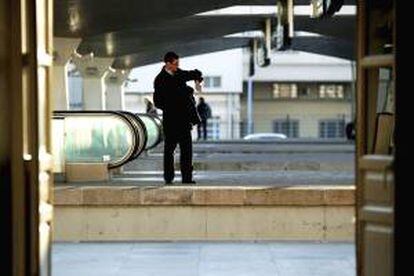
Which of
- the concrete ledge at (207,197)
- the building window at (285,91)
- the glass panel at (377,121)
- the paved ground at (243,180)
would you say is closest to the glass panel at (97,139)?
the paved ground at (243,180)

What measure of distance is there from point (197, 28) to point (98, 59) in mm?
5724

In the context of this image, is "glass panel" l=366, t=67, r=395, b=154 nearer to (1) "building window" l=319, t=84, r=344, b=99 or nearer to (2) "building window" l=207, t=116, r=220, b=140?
(2) "building window" l=207, t=116, r=220, b=140

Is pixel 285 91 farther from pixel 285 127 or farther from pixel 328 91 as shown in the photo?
pixel 328 91

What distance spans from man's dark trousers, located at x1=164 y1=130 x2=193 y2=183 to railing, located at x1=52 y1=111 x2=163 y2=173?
1.74 metres

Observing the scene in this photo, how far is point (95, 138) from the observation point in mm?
13305

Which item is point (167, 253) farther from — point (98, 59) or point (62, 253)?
point (98, 59)

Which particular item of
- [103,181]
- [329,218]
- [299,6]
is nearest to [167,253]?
[329,218]

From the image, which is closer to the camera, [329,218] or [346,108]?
[329,218]

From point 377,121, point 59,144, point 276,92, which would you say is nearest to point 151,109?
point 59,144

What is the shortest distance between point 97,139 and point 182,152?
209 centimetres

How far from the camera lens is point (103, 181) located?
12.7m

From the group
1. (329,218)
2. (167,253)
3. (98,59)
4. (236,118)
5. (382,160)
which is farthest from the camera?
(236,118)

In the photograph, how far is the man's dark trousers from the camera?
11.5 meters

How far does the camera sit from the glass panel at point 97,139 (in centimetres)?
1311
